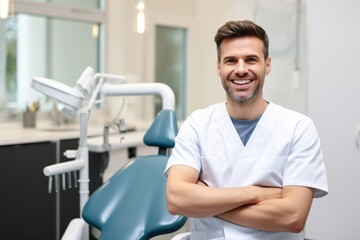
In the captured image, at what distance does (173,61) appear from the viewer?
4.18 metres

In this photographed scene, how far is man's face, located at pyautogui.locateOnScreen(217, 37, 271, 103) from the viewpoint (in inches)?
55.7

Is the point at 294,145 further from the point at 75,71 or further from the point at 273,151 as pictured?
the point at 75,71

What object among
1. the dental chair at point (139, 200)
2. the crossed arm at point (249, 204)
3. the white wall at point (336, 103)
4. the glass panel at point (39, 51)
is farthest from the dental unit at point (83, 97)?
the glass panel at point (39, 51)

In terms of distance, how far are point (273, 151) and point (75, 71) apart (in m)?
2.46

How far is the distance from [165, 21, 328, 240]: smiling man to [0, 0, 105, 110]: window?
2050 mm

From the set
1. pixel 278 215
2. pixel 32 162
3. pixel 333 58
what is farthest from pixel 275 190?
pixel 32 162

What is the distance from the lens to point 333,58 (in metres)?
2.45

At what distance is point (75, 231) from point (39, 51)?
6.49ft

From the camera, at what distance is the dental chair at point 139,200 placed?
5.59ft

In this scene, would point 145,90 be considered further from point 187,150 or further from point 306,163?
point 306,163

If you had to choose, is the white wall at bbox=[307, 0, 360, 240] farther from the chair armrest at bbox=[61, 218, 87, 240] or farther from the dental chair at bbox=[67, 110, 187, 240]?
the chair armrest at bbox=[61, 218, 87, 240]

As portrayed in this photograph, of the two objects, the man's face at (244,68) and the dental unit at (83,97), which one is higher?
the man's face at (244,68)

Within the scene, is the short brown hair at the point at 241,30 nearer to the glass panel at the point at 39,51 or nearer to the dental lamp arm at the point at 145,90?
the dental lamp arm at the point at 145,90

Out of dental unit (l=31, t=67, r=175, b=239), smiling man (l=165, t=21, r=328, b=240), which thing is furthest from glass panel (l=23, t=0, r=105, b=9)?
smiling man (l=165, t=21, r=328, b=240)
